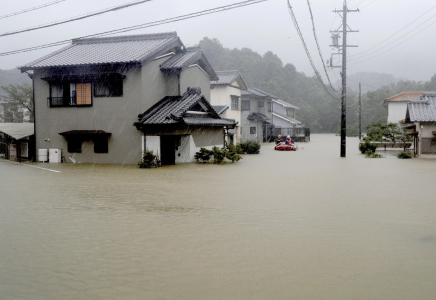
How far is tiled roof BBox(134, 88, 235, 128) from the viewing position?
20.2 metres

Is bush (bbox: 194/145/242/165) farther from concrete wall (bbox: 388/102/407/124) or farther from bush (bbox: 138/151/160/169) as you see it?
concrete wall (bbox: 388/102/407/124)

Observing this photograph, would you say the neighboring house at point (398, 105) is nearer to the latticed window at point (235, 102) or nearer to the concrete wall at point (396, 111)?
the concrete wall at point (396, 111)

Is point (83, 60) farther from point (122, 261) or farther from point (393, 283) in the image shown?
point (393, 283)

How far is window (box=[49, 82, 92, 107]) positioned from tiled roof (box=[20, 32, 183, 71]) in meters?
1.22

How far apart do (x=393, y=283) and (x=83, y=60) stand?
2022 centimetres

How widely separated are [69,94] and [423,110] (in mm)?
21646

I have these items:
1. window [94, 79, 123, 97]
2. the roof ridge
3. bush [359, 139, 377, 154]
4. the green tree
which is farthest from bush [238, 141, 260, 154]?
the green tree

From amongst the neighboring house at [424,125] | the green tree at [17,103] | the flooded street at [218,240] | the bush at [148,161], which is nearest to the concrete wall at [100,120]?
the bush at [148,161]

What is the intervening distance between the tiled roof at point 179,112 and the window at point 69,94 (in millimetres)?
3518

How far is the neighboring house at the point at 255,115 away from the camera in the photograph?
49.0 meters

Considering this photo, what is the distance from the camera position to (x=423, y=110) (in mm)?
25719

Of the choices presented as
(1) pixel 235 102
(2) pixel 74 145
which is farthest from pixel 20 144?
(1) pixel 235 102

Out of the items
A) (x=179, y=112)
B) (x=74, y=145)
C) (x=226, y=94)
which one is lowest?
(x=74, y=145)

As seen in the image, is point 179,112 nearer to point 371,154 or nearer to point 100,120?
point 100,120
